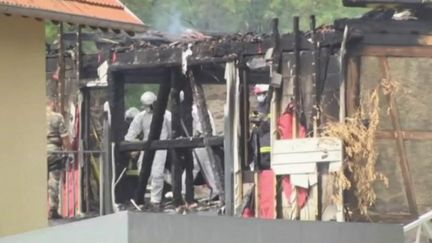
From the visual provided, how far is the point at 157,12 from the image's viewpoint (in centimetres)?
2688

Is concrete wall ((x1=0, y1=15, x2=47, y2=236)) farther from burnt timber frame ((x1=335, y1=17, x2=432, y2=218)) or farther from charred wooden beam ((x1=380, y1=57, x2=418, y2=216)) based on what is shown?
charred wooden beam ((x1=380, y1=57, x2=418, y2=216))

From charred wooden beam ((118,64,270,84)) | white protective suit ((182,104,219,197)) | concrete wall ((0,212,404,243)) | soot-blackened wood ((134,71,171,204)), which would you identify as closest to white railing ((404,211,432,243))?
charred wooden beam ((118,64,270,84))

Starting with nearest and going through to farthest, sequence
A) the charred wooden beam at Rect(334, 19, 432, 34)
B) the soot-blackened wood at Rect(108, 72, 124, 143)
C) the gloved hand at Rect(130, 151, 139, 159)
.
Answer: the charred wooden beam at Rect(334, 19, 432, 34)
the soot-blackened wood at Rect(108, 72, 124, 143)
the gloved hand at Rect(130, 151, 139, 159)

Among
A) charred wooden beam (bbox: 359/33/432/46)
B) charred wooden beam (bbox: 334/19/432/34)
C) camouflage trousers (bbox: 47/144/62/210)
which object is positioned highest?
charred wooden beam (bbox: 334/19/432/34)

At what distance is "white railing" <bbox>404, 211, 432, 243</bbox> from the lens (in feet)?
40.8

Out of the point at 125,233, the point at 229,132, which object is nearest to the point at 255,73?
the point at 229,132

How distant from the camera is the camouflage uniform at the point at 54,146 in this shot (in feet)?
54.2

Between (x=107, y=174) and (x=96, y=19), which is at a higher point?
(x=96, y=19)

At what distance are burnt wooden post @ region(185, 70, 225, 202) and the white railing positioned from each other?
13.4ft

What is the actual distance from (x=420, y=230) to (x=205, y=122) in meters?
4.64

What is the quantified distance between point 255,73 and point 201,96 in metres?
0.88

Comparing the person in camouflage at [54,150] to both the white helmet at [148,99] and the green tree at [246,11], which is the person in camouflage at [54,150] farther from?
the green tree at [246,11]

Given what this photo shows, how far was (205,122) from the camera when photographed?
16453 mm

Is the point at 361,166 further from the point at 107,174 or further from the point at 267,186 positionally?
the point at 107,174
